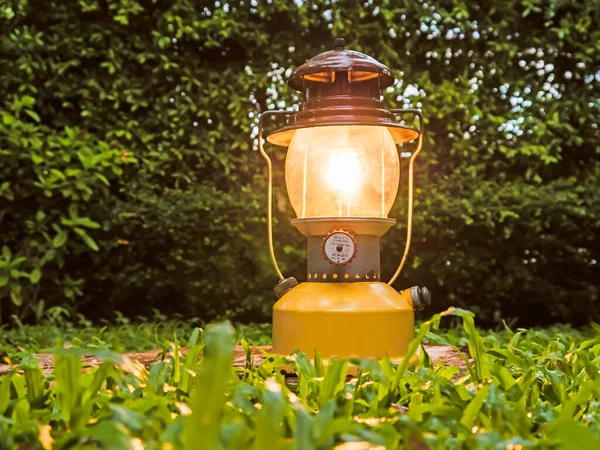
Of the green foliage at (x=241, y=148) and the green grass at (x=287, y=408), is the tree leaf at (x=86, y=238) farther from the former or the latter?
the green grass at (x=287, y=408)

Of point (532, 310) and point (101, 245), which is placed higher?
point (101, 245)

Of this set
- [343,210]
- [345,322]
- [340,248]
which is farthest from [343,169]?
[345,322]

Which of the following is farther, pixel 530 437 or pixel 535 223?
pixel 535 223

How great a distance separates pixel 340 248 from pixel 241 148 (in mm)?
2039

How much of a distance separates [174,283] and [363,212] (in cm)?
190

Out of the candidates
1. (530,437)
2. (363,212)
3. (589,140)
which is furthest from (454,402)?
(589,140)

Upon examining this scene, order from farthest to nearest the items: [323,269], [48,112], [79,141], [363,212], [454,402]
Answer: [48,112]
[79,141]
[363,212]
[323,269]
[454,402]

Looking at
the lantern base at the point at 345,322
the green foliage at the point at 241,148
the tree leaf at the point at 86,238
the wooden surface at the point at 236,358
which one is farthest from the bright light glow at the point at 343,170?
the tree leaf at the point at 86,238

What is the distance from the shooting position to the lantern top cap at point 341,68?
2.47m

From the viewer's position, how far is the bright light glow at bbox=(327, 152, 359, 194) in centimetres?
270

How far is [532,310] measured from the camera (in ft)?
15.5

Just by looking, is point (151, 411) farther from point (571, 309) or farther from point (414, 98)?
point (571, 309)

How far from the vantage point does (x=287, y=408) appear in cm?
135

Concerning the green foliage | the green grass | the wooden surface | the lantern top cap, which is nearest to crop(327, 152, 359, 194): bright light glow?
the lantern top cap
